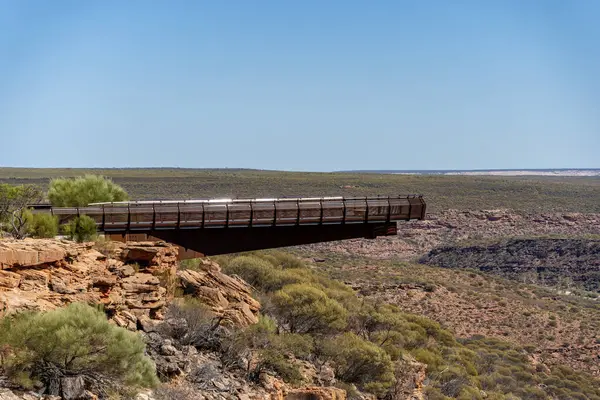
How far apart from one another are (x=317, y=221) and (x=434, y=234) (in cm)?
6766

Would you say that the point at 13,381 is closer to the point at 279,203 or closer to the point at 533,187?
the point at 279,203

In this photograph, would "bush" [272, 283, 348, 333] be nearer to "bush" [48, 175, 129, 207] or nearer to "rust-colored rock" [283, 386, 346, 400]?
"rust-colored rock" [283, 386, 346, 400]

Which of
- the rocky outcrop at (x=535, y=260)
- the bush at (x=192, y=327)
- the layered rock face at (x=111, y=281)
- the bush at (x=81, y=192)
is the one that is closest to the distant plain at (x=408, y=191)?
the rocky outcrop at (x=535, y=260)

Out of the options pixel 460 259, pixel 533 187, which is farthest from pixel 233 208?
pixel 533 187

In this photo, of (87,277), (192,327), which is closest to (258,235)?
(192,327)

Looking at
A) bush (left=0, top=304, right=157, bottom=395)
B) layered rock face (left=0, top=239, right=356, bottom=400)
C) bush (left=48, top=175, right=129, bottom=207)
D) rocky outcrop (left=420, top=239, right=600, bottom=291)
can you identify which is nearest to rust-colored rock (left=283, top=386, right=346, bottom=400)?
layered rock face (left=0, top=239, right=356, bottom=400)

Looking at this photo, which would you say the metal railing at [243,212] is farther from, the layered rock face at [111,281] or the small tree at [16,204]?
the layered rock face at [111,281]

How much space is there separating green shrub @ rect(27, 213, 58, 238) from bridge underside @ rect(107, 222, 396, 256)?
9.45 ft

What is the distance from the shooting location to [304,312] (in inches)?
942

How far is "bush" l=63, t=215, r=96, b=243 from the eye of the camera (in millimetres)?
20859

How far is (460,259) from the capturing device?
75.9 meters

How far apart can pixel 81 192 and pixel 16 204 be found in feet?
14.0

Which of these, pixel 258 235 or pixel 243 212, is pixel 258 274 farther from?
pixel 243 212

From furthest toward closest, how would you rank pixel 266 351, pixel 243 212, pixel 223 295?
pixel 243 212, pixel 223 295, pixel 266 351
